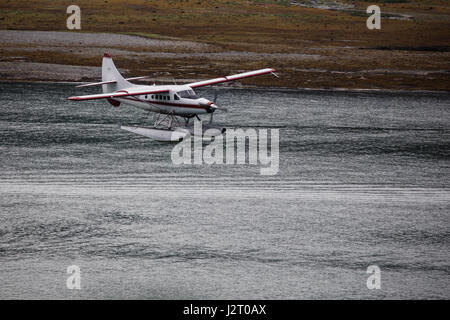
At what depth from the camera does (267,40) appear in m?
86.9

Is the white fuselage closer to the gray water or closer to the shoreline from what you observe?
the gray water

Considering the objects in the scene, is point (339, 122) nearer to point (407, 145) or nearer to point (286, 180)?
point (407, 145)

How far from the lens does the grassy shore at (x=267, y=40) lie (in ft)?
221

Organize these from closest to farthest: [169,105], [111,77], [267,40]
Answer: [169,105] < [111,77] < [267,40]

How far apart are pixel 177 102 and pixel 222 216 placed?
13023 millimetres

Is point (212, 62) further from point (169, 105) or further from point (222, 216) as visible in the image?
point (222, 216)

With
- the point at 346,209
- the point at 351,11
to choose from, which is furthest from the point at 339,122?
the point at 351,11

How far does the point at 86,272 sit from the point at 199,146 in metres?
16.3

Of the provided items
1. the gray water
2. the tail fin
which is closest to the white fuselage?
the gray water

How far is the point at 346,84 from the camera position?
63156 mm

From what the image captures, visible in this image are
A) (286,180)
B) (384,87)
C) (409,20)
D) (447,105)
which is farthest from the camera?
(409,20)

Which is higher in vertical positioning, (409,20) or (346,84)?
(409,20)

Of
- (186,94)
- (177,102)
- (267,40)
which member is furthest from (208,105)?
(267,40)

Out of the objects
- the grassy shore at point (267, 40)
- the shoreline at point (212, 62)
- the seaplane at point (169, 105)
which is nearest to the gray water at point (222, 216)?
the seaplane at point (169, 105)
